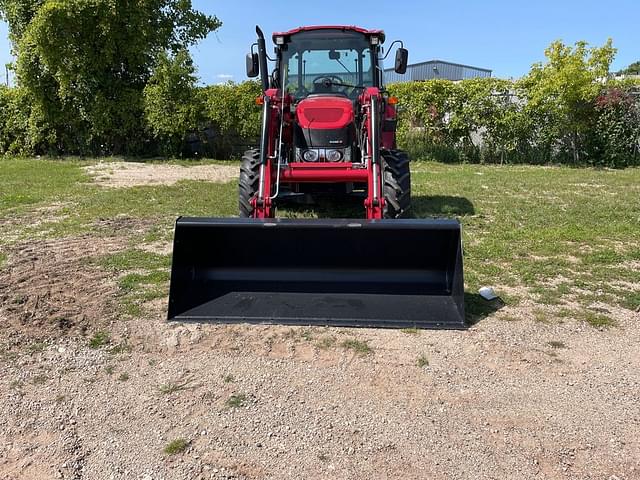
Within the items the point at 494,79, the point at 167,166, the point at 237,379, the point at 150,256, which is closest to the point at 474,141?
the point at 494,79

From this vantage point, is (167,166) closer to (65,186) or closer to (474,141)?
(65,186)

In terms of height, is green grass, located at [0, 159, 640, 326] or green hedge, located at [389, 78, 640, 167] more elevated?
green hedge, located at [389, 78, 640, 167]

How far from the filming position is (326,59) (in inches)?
262

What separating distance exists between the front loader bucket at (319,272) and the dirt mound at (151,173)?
6.77 meters

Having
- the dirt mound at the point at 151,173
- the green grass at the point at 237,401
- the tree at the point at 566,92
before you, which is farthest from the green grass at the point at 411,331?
the tree at the point at 566,92

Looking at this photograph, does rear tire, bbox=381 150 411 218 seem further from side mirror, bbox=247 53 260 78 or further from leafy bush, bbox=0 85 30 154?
leafy bush, bbox=0 85 30 154

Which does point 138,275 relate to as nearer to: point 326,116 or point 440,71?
point 326,116

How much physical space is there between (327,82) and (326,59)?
1.42 feet

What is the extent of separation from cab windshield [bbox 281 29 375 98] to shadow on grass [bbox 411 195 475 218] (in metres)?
1.90

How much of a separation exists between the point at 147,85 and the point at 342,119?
10.7m

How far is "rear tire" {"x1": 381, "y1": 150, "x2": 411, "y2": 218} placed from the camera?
5.70 metres

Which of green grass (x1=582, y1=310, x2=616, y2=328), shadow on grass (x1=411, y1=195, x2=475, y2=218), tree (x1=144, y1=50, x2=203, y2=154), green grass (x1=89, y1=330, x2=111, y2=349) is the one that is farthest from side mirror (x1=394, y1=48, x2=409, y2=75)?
tree (x1=144, y1=50, x2=203, y2=154)

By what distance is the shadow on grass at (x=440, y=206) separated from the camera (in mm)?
7511

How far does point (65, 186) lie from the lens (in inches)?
401
